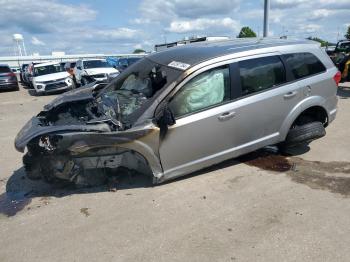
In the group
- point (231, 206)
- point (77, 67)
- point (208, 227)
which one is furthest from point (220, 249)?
point (77, 67)

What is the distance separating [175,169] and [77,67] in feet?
51.3

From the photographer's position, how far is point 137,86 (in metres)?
5.16

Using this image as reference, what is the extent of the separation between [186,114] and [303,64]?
7.12ft

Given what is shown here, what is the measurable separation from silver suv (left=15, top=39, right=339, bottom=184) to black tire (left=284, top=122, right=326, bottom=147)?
15 millimetres

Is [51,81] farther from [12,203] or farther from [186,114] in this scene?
[186,114]

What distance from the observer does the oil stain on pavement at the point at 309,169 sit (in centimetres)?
466

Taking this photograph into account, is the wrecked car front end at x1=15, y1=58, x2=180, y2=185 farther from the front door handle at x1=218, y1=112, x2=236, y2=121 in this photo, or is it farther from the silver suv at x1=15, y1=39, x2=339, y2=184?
the front door handle at x1=218, y1=112, x2=236, y2=121

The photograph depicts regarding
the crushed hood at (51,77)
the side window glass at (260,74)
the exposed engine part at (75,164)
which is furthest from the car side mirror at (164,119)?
the crushed hood at (51,77)

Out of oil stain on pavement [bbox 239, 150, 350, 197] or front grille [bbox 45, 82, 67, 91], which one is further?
front grille [bbox 45, 82, 67, 91]

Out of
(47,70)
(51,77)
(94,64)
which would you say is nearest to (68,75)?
(51,77)

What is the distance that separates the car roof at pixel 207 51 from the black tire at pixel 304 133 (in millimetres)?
1285

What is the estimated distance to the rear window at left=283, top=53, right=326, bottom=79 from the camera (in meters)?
5.30

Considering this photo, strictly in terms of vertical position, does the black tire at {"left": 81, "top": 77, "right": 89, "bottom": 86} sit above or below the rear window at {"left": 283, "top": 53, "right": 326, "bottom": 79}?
below

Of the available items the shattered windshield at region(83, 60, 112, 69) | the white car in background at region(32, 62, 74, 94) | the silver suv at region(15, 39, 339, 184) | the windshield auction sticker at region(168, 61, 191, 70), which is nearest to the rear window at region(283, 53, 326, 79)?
the silver suv at region(15, 39, 339, 184)
